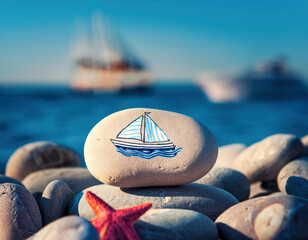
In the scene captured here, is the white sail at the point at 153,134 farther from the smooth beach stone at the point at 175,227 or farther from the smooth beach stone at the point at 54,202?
the smooth beach stone at the point at 54,202

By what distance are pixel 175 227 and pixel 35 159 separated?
A: 3.65m

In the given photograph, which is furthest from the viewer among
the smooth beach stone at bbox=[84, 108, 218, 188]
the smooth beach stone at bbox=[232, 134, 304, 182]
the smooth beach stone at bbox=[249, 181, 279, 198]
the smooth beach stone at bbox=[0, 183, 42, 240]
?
the smooth beach stone at bbox=[249, 181, 279, 198]

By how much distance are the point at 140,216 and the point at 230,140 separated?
13.0 meters

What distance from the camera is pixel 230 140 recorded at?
15.1 m

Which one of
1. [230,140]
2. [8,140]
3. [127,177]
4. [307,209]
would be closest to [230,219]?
[307,209]

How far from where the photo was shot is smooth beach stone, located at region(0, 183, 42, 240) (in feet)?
9.65

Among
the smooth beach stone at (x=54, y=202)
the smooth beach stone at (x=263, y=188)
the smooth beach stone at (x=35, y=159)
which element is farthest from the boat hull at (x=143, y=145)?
the smooth beach stone at (x=35, y=159)

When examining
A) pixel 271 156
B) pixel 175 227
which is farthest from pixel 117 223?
pixel 271 156

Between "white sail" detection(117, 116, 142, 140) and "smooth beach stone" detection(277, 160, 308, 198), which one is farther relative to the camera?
"smooth beach stone" detection(277, 160, 308, 198)

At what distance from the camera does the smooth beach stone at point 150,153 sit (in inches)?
124

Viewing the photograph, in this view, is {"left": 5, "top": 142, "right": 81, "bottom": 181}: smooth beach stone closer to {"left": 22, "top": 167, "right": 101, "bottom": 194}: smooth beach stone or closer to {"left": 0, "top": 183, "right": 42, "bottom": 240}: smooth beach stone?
{"left": 22, "top": 167, "right": 101, "bottom": 194}: smooth beach stone

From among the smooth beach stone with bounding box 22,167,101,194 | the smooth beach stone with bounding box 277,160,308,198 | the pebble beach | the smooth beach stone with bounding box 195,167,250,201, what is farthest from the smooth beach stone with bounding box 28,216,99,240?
the smooth beach stone with bounding box 277,160,308,198

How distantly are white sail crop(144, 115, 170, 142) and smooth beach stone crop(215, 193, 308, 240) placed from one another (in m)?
0.91

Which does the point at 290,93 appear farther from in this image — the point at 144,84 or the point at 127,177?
the point at 127,177
